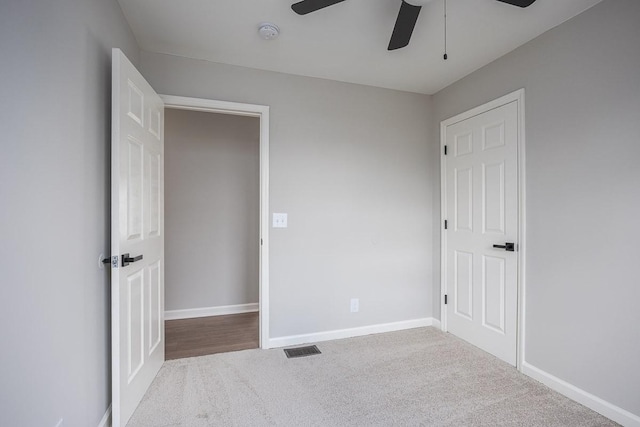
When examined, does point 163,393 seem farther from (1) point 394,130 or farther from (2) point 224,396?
(1) point 394,130

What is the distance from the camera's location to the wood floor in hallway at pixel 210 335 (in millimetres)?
2693

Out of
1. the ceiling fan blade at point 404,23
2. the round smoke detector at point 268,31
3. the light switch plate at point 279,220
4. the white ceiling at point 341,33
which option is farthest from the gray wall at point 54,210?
the ceiling fan blade at point 404,23

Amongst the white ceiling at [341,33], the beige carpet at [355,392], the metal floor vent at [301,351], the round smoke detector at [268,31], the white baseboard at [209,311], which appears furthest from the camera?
the white baseboard at [209,311]

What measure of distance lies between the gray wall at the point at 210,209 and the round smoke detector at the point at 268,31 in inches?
68.6

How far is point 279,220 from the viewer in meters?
2.75

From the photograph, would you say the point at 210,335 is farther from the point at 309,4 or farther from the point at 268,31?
the point at 309,4

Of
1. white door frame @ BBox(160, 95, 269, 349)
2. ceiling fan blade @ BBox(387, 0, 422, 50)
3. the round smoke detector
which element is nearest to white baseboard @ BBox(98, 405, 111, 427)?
white door frame @ BBox(160, 95, 269, 349)

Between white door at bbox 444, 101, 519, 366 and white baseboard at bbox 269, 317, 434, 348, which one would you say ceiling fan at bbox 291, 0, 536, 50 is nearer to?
white door at bbox 444, 101, 519, 366

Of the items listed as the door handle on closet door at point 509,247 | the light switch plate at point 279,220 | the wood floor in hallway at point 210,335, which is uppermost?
the light switch plate at point 279,220

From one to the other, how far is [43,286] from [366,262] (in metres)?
2.46

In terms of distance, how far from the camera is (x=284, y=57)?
99.1 inches

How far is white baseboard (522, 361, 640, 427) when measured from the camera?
1.70 metres

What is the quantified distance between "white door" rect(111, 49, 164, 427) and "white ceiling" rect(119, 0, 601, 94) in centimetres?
49

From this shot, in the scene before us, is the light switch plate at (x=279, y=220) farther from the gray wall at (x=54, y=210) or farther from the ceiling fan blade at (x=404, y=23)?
the ceiling fan blade at (x=404, y=23)
